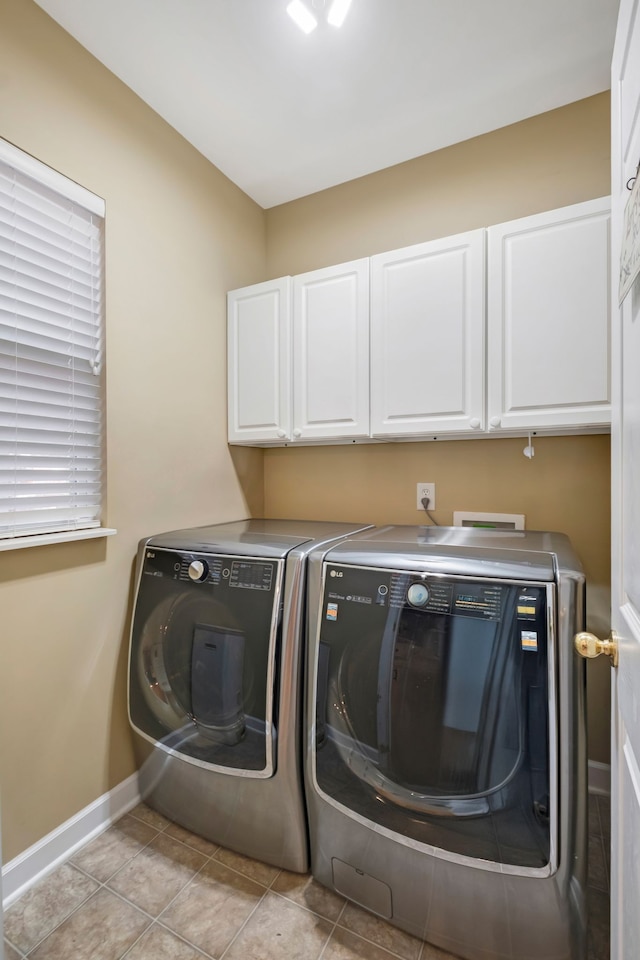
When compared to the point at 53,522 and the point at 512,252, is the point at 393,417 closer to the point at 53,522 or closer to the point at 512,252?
the point at 512,252

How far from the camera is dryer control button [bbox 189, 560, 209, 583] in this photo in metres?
1.52

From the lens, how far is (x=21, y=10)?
1.35 meters

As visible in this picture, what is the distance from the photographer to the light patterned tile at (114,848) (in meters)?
1.42

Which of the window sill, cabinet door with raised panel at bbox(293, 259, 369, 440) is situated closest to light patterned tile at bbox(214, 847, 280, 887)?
Result: the window sill

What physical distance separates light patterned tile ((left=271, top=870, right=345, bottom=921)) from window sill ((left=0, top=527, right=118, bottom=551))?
4.14ft

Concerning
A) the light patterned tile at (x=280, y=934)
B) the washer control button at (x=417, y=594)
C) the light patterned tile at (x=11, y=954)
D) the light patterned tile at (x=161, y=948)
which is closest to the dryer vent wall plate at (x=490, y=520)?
the washer control button at (x=417, y=594)

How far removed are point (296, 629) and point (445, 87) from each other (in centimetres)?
209

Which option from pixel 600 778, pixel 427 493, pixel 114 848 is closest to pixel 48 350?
pixel 427 493

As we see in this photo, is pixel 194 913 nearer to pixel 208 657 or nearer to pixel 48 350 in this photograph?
pixel 208 657

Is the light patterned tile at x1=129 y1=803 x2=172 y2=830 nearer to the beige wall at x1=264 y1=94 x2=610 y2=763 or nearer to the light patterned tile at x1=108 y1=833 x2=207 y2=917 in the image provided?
the light patterned tile at x1=108 y1=833 x2=207 y2=917

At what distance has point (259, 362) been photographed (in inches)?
83.6

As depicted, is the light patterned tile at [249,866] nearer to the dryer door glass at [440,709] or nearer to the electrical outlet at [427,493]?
the dryer door glass at [440,709]

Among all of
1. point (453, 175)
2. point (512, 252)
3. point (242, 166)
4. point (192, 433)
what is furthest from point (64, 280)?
point (453, 175)

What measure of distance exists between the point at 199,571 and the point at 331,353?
3.58 feet
